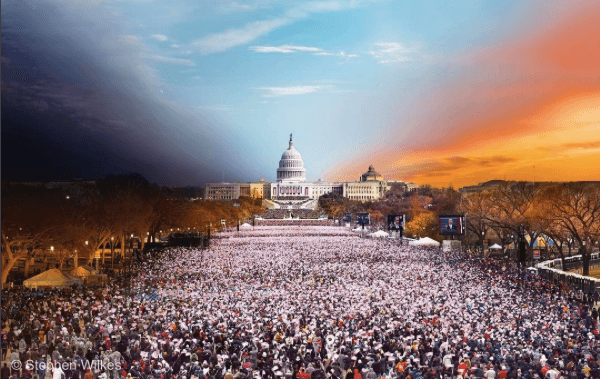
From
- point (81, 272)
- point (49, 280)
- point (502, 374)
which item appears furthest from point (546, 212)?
point (502, 374)

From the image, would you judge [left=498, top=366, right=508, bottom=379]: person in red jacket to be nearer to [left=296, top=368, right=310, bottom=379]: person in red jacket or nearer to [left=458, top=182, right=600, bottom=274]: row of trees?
[left=296, top=368, right=310, bottom=379]: person in red jacket

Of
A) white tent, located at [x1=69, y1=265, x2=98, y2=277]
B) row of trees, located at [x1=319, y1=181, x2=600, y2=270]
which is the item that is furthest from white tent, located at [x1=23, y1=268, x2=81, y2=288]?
row of trees, located at [x1=319, y1=181, x2=600, y2=270]

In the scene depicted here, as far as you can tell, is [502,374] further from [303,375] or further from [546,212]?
[546,212]

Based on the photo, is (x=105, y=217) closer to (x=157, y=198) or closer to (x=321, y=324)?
(x=157, y=198)

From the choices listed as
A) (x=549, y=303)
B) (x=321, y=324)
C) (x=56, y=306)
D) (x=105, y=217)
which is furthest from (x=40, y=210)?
(x=549, y=303)

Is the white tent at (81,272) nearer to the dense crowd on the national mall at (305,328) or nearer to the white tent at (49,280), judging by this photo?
the dense crowd on the national mall at (305,328)

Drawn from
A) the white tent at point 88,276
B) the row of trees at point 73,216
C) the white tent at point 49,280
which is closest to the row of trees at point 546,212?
the white tent at point 88,276
